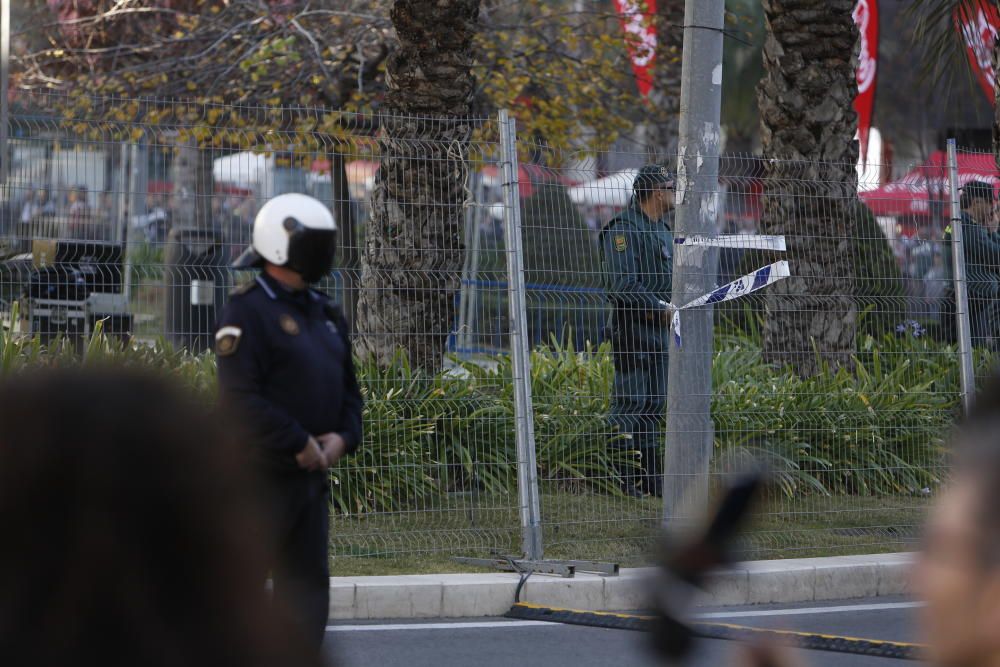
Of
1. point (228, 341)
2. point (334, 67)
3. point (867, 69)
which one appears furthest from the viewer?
point (334, 67)

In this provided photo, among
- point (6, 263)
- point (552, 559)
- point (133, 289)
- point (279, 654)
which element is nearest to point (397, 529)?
point (552, 559)

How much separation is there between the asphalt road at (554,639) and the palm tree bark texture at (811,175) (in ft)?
8.12

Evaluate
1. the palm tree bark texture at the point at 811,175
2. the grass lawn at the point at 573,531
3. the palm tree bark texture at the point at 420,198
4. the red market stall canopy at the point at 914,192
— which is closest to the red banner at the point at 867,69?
the palm tree bark texture at the point at 811,175

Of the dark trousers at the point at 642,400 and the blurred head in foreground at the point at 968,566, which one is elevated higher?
the blurred head in foreground at the point at 968,566

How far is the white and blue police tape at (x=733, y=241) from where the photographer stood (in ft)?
27.3

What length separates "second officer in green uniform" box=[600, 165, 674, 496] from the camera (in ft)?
28.7

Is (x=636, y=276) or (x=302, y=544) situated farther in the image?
(x=636, y=276)

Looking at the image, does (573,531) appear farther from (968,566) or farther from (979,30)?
(968,566)

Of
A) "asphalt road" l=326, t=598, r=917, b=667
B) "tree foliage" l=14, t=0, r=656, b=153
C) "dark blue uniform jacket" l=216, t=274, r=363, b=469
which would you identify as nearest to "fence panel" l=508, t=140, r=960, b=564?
"asphalt road" l=326, t=598, r=917, b=667

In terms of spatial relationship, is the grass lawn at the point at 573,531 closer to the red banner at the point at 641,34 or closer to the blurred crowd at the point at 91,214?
the blurred crowd at the point at 91,214

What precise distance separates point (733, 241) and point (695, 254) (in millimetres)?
257

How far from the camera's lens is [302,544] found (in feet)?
16.3

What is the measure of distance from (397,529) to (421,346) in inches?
46.9

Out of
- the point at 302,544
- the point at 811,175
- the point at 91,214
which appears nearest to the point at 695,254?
the point at 811,175
